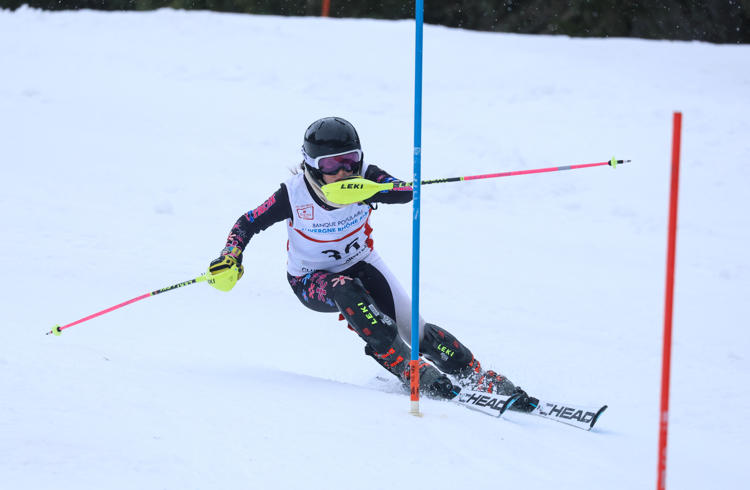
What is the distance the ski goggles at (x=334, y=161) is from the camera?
3.96 meters

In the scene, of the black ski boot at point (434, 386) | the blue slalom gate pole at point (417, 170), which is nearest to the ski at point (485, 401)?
the black ski boot at point (434, 386)

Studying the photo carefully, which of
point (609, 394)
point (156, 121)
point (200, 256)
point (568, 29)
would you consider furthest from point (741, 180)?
point (568, 29)

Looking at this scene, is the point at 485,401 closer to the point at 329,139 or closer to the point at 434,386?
the point at 434,386

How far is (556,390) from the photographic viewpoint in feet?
15.3

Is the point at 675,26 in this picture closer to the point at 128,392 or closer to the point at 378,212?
the point at 378,212

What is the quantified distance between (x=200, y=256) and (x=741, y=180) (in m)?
5.77

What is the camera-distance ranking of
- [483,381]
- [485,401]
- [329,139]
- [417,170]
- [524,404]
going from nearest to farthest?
[417,170], [485,401], [524,404], [329,139], [483,381]

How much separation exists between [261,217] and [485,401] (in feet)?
5.07

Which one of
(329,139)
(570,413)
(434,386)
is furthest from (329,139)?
(570,413)

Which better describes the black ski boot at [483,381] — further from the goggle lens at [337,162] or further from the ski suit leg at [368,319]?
the goggle lens at [337,162]

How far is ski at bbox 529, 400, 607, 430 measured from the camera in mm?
3625

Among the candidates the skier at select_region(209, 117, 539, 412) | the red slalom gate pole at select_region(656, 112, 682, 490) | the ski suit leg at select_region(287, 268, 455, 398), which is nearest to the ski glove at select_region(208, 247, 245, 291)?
the skier at select_region(209, 117, 539, 412)

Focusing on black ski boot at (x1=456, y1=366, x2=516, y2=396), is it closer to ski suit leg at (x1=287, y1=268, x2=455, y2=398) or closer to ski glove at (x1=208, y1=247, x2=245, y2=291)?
ski suit leg at (x1=287, y1=268, x2=455, y2=398)

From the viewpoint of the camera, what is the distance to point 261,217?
4.18 meters
